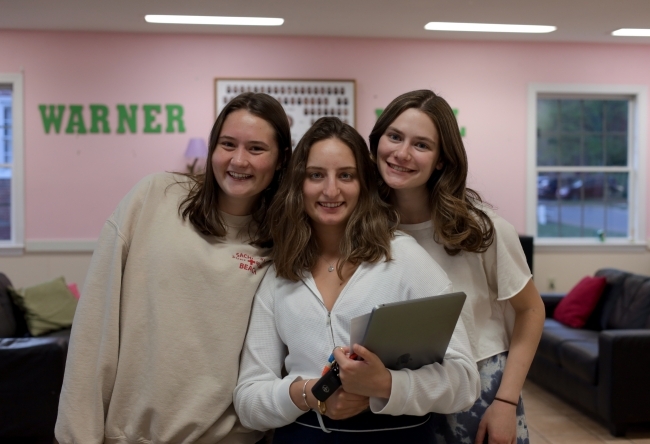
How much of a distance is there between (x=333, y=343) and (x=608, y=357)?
10.9ft

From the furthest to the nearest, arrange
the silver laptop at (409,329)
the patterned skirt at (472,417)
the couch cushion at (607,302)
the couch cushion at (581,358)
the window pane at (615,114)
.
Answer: the window pane at (615,114)
the couch cushion at (607,302)
the couch cushion at (581,358)
the patterned skirt at (472,417)
the silver laptop at (409,329)

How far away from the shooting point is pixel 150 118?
6730 millimetres

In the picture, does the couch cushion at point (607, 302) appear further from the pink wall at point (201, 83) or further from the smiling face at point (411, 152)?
the smiling face at point (411, 152)

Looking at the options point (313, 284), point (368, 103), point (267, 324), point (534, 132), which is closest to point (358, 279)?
point (313, 284)

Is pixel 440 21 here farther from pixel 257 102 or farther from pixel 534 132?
pixel 257 102

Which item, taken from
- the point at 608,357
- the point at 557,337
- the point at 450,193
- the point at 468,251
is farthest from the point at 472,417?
the point at 557,337

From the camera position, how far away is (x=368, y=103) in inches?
275

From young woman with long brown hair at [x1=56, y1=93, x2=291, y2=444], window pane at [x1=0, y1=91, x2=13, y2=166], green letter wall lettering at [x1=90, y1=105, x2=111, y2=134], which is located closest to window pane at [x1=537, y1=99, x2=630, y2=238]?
green letter wall lettering at [x1=90, y1=105, x2=111, y2=134]

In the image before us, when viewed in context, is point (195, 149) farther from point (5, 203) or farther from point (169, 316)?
point (169, 316)

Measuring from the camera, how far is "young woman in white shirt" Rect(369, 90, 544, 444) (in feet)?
6.00

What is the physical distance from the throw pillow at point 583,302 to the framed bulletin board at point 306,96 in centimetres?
277

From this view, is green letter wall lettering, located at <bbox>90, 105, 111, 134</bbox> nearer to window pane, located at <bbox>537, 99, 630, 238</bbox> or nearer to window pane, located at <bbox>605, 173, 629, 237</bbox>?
window pane, located at <bbox>537, 99, 630, 238</bbox>

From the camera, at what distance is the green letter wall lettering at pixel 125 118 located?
670 centimetres

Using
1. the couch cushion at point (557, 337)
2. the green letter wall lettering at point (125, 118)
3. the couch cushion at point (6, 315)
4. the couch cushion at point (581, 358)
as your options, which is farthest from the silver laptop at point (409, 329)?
the green letter wall lettering at point (125, 118)
